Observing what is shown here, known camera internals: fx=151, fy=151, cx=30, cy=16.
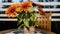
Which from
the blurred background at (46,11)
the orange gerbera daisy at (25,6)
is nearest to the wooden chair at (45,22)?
the blurred background at (46,11)

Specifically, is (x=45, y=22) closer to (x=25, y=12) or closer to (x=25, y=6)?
(x=25, y=12)

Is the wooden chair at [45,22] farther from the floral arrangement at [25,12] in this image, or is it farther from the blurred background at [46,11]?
the floral arrangement at [25,12]

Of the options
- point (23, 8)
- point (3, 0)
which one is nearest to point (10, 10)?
point (23, 8)

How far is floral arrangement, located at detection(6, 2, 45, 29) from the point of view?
175 cm

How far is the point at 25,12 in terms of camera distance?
1.84 m

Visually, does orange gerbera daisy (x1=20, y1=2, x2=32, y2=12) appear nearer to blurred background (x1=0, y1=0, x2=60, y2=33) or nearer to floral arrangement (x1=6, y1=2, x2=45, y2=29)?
floral arrangement (x1=6, y1=2, x2=45, y2=29)

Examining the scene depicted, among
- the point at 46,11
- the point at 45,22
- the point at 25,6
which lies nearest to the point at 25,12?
the point at 25,6

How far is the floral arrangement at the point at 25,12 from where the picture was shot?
69.1 inches

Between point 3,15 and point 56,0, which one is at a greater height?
point 56,0

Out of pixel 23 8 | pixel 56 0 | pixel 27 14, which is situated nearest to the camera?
pixel 23 8

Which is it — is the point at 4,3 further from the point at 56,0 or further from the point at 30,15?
the point at 30,15

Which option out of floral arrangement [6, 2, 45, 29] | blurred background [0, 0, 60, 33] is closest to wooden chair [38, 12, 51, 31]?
blurred background [0, 0, 60, 33]

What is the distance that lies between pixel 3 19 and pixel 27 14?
262cm

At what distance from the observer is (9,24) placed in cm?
441
